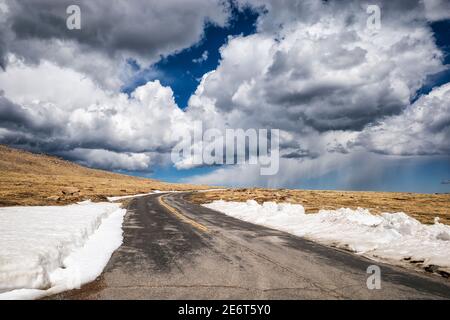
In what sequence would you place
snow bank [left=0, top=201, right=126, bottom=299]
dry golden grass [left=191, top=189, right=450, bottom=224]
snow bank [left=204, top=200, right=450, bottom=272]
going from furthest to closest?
dry golden grass [left=191, top=189, right=450, bottom=224], snow bank [left=204, top=200, right=450, bottom=272], snow bank [left=0, top=201, right=126, bottom=299]

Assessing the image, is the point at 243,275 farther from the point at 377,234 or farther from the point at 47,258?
the point at 377,234

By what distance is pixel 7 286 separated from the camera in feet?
19.0

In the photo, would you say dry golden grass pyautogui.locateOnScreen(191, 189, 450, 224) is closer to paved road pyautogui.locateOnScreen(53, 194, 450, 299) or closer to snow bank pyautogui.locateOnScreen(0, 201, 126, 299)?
paved road pyautogui.locateOnScreen(53, 194, 450, 299)

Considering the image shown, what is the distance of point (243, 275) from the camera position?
714cm

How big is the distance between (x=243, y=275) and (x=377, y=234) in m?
7.55

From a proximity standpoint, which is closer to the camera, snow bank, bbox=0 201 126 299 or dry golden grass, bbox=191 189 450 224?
snow bank, bbox=0 201 126 299

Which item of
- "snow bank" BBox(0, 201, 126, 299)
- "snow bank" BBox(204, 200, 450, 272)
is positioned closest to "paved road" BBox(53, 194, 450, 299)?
"snow bank" BBox(0, 201, 126, 299)

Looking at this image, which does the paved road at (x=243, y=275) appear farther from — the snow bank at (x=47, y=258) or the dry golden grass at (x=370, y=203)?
the dry golden grass at (x=370, y=203)

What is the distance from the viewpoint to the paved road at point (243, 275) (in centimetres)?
596

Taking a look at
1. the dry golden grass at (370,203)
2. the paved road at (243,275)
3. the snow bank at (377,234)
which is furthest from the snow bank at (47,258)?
the dry golden grass at (370,203)

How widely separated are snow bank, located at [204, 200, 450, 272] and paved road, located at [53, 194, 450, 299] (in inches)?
49.2

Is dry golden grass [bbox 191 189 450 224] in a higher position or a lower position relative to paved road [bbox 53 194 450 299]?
lower

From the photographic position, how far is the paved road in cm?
596
